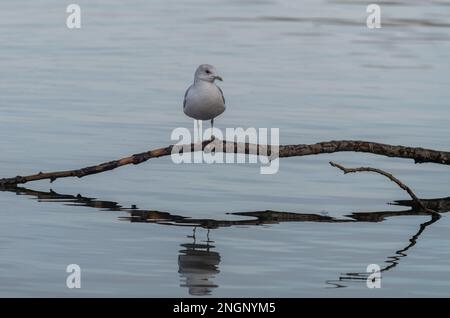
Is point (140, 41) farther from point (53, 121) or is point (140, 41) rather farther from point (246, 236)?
point (246, 236)

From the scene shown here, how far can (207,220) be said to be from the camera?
17312mm

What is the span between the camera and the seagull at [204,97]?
18688mm

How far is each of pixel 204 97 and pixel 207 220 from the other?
208cm

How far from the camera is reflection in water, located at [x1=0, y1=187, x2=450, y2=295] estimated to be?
Answer: 574 inches

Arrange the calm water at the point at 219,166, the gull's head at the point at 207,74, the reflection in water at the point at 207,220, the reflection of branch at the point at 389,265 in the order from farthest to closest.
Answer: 1. the gull's head at the point at 207,74
2. the calm water at the point at 219,166
3. the reflection in water at the point at 207,220
4. the reflection of branch at the point at 389,265

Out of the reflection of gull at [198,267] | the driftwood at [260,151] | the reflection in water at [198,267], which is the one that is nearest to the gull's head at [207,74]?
the driftwood at [260,151]

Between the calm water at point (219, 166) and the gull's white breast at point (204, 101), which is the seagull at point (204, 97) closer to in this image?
the gull's white breast at point (204, 101)

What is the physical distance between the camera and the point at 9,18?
128ft

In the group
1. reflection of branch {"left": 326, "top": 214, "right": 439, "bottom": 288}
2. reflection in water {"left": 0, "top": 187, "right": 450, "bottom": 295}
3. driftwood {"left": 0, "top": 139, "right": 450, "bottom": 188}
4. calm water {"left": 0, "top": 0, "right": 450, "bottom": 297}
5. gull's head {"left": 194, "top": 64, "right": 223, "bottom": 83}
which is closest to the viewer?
reflection of branch {"left": 326, "top": 214, "right": 439, "bottom": 288}

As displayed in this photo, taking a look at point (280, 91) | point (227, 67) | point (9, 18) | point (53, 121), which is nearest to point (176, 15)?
point (9, 18)

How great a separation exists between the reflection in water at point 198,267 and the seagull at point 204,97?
280 centimetres

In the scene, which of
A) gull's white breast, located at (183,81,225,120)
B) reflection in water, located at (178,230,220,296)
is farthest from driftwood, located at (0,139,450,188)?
reflection in water, located at (178,230,220,296)

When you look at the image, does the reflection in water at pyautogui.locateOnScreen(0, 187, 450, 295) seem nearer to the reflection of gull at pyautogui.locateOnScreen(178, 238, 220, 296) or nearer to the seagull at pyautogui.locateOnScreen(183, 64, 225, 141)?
the reflection of gull at pyautogui.locateOnScreen(178, 238, 220, 296)

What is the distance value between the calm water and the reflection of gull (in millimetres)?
43
